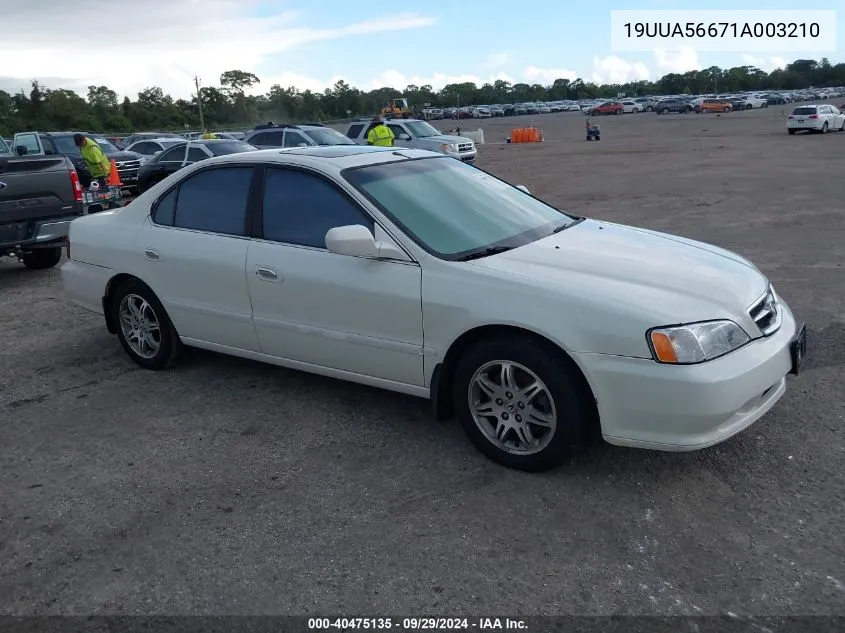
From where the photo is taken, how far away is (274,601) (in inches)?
117

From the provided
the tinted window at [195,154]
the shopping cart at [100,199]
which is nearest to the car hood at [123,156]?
the tinted window at [195,154]

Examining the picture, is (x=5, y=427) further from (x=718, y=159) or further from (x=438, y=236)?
(x=718, y=159)

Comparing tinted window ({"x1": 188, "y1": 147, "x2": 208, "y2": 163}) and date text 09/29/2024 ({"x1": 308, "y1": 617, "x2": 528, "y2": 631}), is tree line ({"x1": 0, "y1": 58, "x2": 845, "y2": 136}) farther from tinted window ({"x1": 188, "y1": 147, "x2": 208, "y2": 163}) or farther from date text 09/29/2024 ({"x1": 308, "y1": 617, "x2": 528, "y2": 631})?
date text 09/29/2024 ({"x1": 308, "y1": 617, "x2": 528, "y2": 631})

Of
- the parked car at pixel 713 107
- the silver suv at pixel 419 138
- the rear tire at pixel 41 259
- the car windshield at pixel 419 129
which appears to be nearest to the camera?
the rear tire at pixel 41 259

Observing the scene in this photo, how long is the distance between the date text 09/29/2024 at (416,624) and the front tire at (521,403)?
108cm

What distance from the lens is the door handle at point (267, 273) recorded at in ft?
15.1

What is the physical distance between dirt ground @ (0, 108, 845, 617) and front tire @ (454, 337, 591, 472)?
147 mm

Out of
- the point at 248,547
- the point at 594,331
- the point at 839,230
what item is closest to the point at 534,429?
the point at 594,331

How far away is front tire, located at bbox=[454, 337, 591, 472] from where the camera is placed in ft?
11.9

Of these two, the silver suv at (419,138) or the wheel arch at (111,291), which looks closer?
the wheel arch at (111,291)

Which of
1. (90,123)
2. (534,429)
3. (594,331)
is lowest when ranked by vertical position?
(534,429)

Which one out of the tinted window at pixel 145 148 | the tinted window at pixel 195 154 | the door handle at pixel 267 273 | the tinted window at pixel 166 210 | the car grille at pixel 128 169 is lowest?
the door handle at pixel 267 273

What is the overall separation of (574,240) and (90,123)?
73.5 m

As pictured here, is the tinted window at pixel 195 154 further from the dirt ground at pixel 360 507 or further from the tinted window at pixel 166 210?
the tinted window at pixel 166 210
